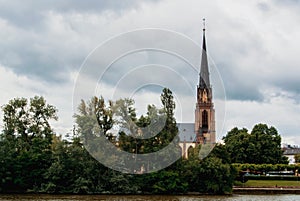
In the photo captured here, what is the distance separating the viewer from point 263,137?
8694 cm

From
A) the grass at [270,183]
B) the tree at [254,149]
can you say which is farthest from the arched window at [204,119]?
the grass at [270,183]

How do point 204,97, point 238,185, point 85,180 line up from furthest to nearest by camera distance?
point 204,97 < point 238,185 < point 85,180

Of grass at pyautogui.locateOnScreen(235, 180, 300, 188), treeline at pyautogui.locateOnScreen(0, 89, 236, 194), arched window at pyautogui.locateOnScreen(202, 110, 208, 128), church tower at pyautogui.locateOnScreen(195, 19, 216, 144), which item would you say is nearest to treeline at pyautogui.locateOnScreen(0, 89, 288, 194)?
treeline at pyautogui.locateOnScreen(0, 89, 236, 194)

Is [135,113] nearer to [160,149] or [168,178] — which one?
[160,149]

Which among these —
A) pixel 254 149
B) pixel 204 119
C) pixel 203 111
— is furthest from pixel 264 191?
pixel 204 119

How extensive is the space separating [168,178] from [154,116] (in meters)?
7.40

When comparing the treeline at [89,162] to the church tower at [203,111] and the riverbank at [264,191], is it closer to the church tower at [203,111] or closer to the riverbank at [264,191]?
the riverbank at [264,191]

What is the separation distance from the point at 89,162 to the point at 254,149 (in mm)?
42719

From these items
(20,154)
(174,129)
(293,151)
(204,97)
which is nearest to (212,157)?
(174,129)

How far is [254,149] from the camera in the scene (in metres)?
85.2

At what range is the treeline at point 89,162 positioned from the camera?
169 ft

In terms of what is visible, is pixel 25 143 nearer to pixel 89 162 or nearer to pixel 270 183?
pixel 89 162

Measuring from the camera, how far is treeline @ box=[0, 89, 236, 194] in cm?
5141

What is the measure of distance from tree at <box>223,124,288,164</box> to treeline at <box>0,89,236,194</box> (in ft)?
98.2
